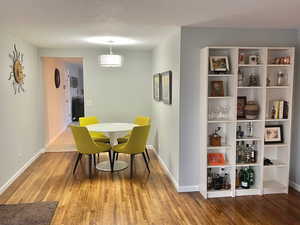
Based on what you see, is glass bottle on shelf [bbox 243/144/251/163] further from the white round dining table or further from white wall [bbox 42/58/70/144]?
white wall [bbox 42/58/70/144]

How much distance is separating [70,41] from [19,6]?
2.08 metres

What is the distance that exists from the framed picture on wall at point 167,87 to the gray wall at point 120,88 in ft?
4.36

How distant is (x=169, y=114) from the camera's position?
13.8ft

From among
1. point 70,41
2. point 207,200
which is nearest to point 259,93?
point 207,200

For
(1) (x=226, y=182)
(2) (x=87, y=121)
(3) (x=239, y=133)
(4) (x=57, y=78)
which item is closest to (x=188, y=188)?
(1) (x=226, y=182)

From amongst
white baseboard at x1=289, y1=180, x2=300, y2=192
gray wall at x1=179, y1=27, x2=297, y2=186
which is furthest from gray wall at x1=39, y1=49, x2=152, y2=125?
white baseboard at x1=289, y1=180, x2=300, y2=192

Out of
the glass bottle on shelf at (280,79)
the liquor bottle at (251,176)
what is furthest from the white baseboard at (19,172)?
the glass bottle on shelf at (280,79)

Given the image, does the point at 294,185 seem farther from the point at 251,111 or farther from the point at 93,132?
the point at 93,132

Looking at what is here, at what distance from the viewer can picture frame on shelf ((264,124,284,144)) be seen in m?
3.59

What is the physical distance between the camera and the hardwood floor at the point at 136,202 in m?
2.92

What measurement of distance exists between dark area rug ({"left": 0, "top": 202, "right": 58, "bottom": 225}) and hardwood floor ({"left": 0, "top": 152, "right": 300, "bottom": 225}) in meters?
0.10

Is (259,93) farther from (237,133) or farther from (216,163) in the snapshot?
(216,163)

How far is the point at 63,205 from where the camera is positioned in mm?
3250

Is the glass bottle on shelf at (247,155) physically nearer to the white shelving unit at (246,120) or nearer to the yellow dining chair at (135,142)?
the white shelving unit at (246,120)
